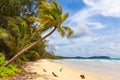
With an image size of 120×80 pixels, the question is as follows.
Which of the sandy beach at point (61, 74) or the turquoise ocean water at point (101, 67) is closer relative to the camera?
the sandy beach at point (61, 74)

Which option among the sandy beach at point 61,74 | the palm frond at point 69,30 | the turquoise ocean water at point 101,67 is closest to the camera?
the sandy beach at point 61,74

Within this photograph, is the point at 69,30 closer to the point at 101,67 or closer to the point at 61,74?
the point at 61,74

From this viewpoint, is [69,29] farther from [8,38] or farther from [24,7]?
[24,7]

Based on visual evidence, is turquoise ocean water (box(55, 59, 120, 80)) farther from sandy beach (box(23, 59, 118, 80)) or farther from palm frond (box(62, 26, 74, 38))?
palm frond (box(62, 26, 74, 38))

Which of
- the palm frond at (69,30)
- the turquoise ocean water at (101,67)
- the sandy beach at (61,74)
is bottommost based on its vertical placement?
the turquoise ocean water at (101,67)

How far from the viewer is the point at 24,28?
74.7ft

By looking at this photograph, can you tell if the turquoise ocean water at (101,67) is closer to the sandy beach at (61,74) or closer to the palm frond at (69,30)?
the sandy beach at (61,74)

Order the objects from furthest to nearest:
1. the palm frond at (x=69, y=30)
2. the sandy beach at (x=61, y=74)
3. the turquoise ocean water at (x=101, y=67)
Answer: the turquoise ocean water at (x=101, y=67)
the palm frond at (x=69, y=30)
the sandy beach at (x=61, y=74)

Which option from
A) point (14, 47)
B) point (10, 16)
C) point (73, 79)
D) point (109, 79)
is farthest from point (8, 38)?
point (109, 79)

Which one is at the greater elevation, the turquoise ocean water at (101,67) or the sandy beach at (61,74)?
the sandy beach at (61,74)

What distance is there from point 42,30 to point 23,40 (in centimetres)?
195

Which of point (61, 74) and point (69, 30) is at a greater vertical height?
point (69, 30)

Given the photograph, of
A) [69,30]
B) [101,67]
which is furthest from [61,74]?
[101,67]

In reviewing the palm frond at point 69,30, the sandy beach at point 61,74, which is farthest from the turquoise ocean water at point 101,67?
the palm frond at point 69,30
